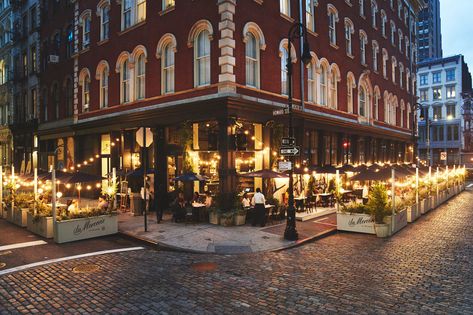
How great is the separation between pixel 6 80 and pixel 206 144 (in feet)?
99.7

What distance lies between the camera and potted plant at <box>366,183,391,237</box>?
13.1 metres

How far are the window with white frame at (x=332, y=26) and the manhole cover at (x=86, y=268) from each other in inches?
818

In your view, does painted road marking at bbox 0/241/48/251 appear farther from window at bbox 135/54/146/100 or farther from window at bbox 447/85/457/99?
window at bbox 447/85/457/99

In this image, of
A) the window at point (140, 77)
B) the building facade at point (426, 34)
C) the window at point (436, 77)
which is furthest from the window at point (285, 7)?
the building facade at point (426, 34)

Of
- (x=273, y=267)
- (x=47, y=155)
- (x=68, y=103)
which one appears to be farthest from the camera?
(x=47, y=155)

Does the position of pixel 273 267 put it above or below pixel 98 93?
below

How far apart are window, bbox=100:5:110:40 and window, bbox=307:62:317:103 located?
1328 cm

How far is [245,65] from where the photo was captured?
656 inches

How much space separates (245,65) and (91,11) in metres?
13.9

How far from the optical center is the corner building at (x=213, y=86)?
53.7ft

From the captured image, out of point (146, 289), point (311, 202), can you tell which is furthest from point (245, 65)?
point (146, 289)

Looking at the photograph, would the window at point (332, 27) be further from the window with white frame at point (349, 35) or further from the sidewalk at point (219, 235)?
the sidewalk at point (219, 235)

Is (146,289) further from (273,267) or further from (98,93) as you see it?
(98,93)

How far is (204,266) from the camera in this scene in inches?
378
